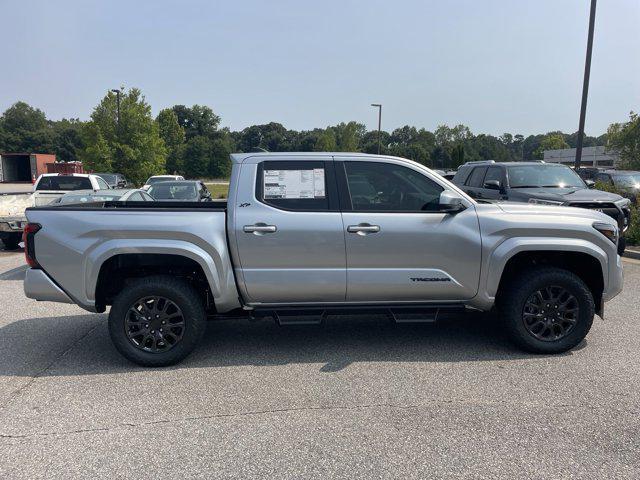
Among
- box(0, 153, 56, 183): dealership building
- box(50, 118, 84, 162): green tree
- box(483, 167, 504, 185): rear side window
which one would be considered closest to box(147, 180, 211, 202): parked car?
box(483, 167, 504, 185): rear side window

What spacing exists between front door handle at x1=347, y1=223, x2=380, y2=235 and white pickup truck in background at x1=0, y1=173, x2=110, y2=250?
7.54 m

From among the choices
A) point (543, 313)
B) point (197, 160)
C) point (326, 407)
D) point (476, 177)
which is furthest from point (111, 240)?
point (197, 160)

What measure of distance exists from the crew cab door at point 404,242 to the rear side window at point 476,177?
681 centimetres

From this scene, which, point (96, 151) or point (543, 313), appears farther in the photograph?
point (96, 151)

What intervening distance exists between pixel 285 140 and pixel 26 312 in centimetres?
10264

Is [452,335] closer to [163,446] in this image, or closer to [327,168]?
A: [327,168]

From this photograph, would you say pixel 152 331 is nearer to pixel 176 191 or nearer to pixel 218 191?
pixel 176 191

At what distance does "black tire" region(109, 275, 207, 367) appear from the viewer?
454 cm

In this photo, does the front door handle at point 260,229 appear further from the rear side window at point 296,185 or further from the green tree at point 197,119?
the green tree at point 197,119

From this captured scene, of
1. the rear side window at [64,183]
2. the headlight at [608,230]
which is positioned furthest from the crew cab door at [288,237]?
the rear side window at [64,183]

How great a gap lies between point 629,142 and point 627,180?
1479 centimetres

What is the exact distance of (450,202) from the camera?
4574 mm

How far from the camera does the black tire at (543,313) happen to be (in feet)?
15.7

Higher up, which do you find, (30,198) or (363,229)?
(363,229)
